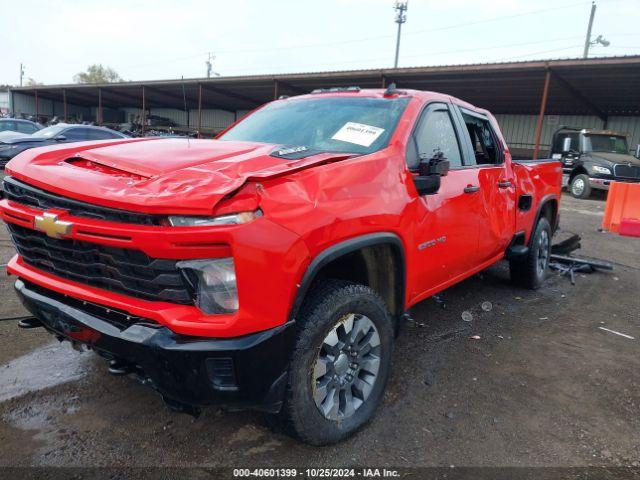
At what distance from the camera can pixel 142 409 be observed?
8.77 ft

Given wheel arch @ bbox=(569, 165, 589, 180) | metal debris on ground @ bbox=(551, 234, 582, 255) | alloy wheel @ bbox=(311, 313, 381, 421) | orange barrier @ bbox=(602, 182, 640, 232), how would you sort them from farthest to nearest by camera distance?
wheel arch @ bbox=(569, 165, 589, 180) < orange barrier @ bbox=(602, 182, 640, 232) < metal debris on ground @ bbox=(551, 234, 582, 255) < alloy wheel @ bbox=(311, 313, 381, 421)

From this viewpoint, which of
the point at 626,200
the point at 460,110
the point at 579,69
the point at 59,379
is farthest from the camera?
the point at 579,69

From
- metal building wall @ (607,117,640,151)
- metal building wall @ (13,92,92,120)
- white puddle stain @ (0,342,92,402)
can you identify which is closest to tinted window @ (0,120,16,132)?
white puddle stain @ (0,342,92,402)

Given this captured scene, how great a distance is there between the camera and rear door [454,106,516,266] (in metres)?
3.82

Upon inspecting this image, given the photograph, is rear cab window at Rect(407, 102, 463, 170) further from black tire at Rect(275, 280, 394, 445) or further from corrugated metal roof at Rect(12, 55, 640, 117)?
corrugated metal roof at Rect(12, 55, 640, 117)

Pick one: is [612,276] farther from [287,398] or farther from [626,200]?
[287,398]

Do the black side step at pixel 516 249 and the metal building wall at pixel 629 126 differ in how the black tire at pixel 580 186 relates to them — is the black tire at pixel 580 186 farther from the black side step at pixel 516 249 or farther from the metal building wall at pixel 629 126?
the black side step at pixel 516 249

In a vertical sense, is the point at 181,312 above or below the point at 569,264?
above

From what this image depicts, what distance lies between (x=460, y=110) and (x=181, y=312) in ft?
9.62

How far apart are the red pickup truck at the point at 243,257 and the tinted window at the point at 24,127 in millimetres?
14740

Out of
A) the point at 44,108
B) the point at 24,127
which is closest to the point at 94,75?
the point at 44,108

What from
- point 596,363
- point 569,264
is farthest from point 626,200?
point 596,363

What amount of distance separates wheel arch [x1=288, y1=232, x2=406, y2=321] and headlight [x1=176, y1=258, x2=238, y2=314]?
0.46 meters

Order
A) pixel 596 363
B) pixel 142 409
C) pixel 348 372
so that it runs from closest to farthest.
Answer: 1. pixel 348 372
2. pixel 142 409
3. pixel 596 363
